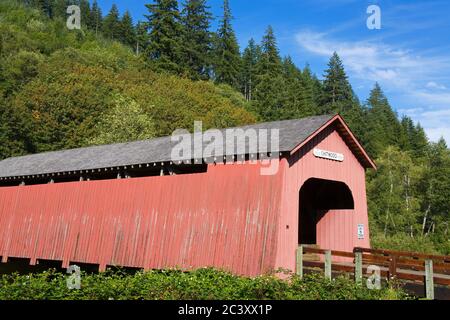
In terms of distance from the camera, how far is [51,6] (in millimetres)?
103250

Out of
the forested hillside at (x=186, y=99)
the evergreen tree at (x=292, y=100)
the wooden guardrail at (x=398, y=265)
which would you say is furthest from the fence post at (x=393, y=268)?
the evergreen tree at (x=292, y=100)

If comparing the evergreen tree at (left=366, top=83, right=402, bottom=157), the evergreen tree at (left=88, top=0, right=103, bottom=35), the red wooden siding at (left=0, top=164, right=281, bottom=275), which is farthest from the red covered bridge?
the evergreen tree at (left=88, top=0, right=103, bottom=35)

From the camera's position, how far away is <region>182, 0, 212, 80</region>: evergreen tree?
67.2 meters

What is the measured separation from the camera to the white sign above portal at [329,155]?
15877 millimetres

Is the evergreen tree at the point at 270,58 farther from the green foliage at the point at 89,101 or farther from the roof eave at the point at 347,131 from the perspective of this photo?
the roof eave at the point at 347,131

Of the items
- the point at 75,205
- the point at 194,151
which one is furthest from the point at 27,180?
the point at 194,151

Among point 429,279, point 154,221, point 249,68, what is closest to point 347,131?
point 429,279

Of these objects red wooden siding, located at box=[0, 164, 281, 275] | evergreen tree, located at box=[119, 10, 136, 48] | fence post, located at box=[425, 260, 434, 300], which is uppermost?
evergreen tree, located at box=[119, 10, 136, 48]

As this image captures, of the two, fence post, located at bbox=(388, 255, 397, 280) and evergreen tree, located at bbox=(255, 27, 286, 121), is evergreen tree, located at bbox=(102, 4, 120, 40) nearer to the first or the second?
evergreen tree, located at bbox=(255, 27, 286, 121)

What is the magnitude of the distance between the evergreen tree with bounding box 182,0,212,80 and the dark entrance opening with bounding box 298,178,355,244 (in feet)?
153

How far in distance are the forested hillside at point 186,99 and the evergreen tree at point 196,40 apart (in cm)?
16

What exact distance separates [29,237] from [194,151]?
954 cm

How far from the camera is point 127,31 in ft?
317

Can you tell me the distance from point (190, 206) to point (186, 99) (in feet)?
126
